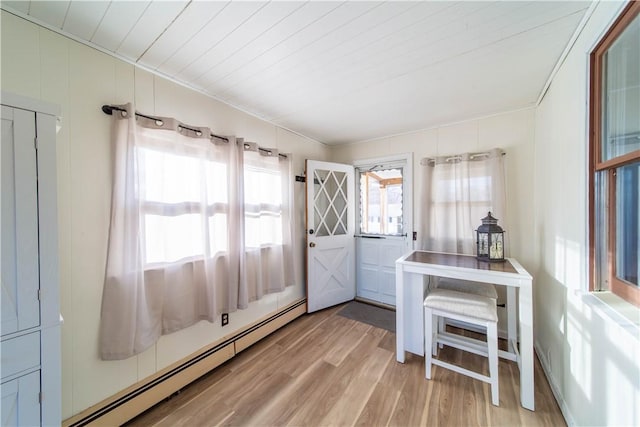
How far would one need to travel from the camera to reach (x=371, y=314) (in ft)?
9.66

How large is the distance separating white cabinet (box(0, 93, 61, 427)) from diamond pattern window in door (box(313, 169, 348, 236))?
7.83 ft

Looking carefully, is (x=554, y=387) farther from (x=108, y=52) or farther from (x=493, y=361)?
(x=108, y=52)

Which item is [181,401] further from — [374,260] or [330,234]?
[374,260]

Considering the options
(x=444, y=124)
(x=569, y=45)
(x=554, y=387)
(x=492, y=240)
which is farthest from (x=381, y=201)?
(x=554, y=387)

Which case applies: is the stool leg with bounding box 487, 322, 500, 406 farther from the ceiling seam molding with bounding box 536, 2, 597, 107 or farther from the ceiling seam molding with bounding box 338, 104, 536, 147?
the ceiling seam molding with bounding box 338, 104, 536, 147

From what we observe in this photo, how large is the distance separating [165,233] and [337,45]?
1.70 meters

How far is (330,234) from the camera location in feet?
10.5

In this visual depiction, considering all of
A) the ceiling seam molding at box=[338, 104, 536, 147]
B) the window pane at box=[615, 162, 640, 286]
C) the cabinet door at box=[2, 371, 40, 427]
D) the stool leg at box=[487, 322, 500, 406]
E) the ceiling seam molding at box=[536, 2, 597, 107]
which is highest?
the ceiling seam molding at box=[338, 104, 536, 147]

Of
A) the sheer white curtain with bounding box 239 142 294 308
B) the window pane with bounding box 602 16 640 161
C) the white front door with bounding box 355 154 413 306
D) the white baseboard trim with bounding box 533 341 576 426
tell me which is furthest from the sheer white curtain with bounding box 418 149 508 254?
the sheer white curtain with bounding box 239 142 294 308

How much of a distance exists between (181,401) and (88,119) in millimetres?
A: 1967

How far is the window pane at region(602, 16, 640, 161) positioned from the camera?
93 cm

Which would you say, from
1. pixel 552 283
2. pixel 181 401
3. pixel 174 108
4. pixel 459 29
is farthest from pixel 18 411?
pixel 552 283

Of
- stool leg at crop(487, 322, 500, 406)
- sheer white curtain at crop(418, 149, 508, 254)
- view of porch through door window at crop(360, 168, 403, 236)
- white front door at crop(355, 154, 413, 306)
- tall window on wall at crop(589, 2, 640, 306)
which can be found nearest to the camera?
tall window on wall at crop(589, 2, 640, 306)

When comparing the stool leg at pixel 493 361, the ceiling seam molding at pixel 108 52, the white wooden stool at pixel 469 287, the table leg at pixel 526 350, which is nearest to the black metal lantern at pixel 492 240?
the white wooden stool at pixel 469 287
